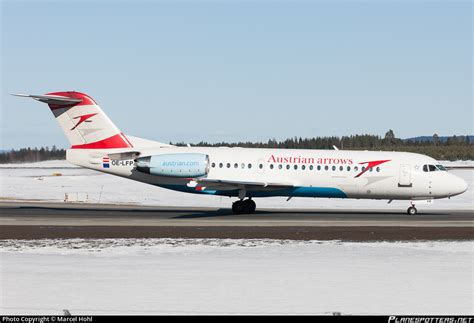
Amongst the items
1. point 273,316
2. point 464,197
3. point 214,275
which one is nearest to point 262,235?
point 214,275

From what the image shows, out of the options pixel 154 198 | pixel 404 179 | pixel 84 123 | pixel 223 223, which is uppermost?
pixel 84 123

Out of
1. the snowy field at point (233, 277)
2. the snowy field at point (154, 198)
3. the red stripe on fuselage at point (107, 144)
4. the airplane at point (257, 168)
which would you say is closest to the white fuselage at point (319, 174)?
the airplane at point (257, 168)

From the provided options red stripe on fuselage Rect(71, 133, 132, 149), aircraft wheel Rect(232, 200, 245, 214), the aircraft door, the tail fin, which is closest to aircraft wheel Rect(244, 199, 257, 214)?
aircraft wheel Rect(232, 200, 245, 214)

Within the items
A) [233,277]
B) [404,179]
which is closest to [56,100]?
[404,179]

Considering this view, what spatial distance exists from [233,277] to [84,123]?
20234 mm

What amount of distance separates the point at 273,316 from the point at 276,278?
13.0 ft

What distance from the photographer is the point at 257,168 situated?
31.6 metres

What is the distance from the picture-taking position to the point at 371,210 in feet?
111

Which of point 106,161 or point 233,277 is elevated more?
point 106,161

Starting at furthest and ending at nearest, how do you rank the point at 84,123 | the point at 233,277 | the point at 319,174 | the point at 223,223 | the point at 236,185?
the point at 84,123, the point at 319,174, the point at 236,185, the point at 223,223, the point at 233,277

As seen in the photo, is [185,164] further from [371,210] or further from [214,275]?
[214,275]

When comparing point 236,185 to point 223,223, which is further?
point 236,185

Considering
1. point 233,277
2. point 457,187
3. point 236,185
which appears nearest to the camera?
point 233,277

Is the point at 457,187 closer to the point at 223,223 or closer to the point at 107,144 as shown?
the point at 223,223
